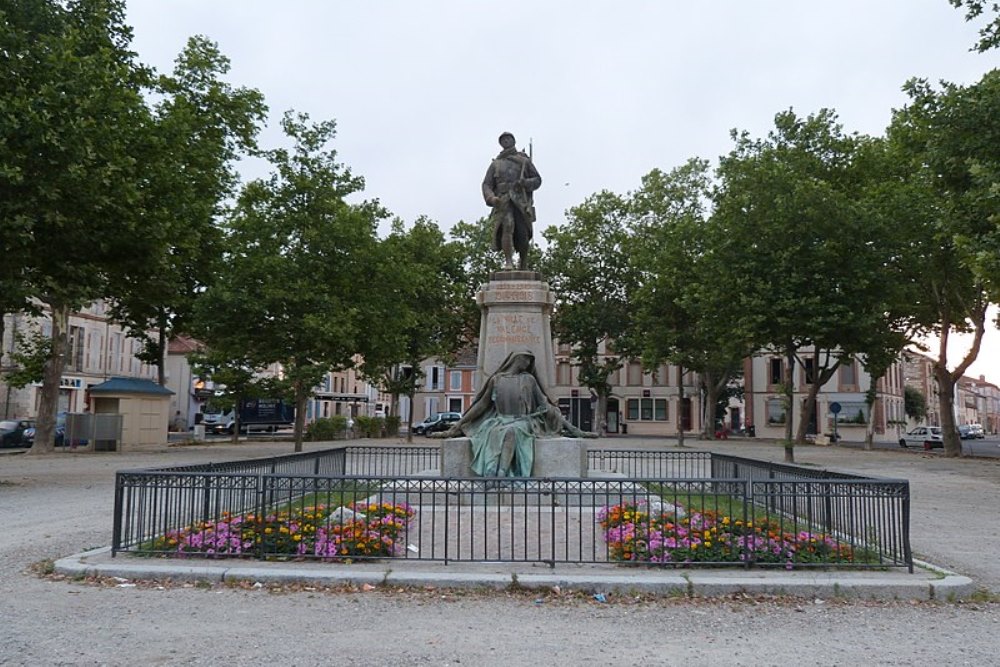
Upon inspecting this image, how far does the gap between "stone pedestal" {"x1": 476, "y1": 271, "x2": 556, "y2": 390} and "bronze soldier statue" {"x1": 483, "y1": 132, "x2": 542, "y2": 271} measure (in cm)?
103

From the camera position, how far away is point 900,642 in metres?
6.00

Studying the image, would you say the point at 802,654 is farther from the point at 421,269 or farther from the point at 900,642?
the point at 421,269

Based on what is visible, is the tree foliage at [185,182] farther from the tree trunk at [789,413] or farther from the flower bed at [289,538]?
the tree trunk at [789,413]

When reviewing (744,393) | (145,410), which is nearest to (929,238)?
(145,410)

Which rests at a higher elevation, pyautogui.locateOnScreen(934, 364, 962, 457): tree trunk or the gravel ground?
pyautogui.locateOnScreen(934, 364, 962, 457): tree trunk

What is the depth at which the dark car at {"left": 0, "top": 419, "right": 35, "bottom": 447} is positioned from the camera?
35.0 metres

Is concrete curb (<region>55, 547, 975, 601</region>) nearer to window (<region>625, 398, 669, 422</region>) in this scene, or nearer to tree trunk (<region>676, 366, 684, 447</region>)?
tree trunk (<region>676, 366, 684, 447</region>)

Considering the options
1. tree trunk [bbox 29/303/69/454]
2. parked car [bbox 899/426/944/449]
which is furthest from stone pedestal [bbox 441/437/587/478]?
parked car [bbox 899/426/944/449]

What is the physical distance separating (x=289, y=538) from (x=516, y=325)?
6.43m

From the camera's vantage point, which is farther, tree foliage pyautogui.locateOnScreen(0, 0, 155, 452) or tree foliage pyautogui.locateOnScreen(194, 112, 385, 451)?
tree foliage pyautogui.locateOnScreen(194, 112, 385, 451)

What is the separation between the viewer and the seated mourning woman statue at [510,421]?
40.3ft

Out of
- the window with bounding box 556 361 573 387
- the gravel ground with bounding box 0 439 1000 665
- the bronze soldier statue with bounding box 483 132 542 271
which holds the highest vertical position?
the bronze soldier statue with bounding box 483 132 542 271

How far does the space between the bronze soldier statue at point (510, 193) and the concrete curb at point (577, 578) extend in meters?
7.96

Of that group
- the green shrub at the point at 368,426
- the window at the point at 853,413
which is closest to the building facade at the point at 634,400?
the window at the point at 853,413
